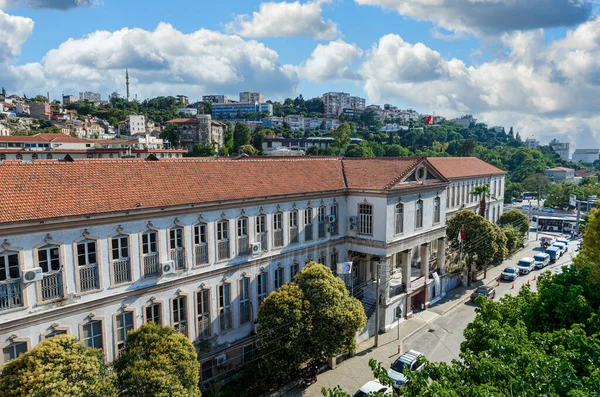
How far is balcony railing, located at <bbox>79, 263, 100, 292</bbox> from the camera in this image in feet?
60.6

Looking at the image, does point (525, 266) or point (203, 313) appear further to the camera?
point (525, 266)

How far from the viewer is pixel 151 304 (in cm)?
2094

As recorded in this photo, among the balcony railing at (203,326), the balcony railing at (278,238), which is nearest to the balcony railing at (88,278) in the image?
the balcony railing at (203,326)

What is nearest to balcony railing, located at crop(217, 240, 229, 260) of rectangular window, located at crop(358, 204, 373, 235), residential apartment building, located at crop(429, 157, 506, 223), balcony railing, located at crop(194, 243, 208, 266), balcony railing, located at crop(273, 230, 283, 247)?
balcony railing, located at crop(194, 243, 208, 266)

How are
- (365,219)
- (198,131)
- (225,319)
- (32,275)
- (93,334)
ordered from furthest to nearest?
(198,131), (365,219), (225,319), (93,334), (32,275)

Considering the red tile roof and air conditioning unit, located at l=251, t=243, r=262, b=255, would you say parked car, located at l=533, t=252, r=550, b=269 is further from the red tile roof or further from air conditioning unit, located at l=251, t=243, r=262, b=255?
air conditioning unit, located at l=251, t=243, r=262, b=255

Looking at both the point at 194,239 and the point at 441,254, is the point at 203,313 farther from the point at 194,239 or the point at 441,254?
the point at 441,254

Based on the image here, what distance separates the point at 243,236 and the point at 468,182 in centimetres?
3885

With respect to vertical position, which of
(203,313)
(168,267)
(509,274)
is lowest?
(509,274)

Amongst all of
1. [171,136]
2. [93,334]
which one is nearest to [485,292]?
[93,334]

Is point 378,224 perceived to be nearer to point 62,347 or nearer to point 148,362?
point 148,362

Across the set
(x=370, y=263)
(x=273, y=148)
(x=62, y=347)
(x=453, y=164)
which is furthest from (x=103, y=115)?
(x=62, y=347)

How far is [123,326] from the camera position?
2000 centimetres

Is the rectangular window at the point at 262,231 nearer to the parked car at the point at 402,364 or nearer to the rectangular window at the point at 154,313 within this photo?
the rectangular window at the point at 154,313
